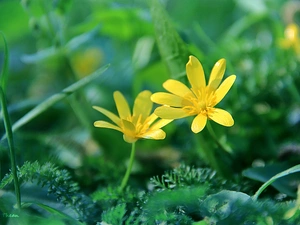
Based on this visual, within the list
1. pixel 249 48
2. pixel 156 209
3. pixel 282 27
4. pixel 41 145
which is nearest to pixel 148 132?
pixel 156 209

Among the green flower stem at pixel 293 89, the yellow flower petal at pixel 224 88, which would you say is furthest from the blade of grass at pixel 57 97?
the green flower stem at pixel 293 89

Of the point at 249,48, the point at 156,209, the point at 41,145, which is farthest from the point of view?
the point at 249,48

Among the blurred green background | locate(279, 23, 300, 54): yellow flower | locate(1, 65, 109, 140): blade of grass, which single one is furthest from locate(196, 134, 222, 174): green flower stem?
locate(279, 23, 300, 54): yellow flower

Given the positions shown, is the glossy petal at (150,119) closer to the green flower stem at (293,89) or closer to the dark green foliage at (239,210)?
the dark green foliage at (239,210)

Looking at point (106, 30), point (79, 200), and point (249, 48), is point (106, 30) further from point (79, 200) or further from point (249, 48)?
point (79, 200)

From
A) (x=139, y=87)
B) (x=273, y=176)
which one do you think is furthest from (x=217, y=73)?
(x=139, y=87)
